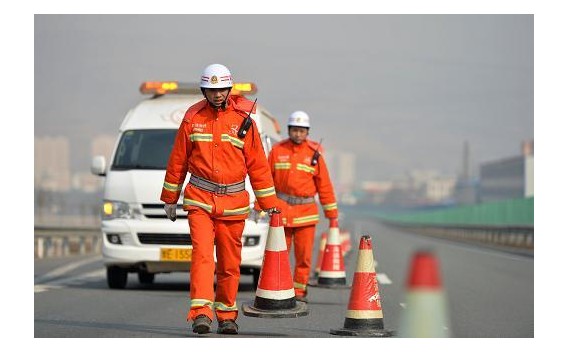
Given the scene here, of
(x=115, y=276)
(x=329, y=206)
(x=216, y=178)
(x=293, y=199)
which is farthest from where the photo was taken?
(x=115, y=276)

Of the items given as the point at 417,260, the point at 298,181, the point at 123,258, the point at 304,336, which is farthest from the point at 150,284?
the point at 417,260

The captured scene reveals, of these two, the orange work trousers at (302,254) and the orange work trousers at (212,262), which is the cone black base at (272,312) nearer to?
the orange work trousers at (212,262)

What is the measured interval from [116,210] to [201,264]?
6.18 metres

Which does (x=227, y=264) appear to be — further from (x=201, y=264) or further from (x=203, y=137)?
(x=203, y=137)

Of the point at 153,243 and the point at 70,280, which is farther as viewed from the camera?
the point at 70,280

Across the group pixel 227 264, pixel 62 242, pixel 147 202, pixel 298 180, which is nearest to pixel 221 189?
pixel 227 264

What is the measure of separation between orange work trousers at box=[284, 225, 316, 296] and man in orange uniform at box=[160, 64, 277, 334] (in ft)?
11.5

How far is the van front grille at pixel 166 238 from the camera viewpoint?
49.9ft

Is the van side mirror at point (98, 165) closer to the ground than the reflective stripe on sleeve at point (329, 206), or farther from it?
farther from it

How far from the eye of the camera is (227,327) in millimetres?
9852

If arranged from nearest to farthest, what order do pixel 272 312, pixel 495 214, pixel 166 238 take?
pixel 272 312
pixel 166 238
pixel 495 214

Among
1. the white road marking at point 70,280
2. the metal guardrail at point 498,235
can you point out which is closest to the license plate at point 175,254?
the white road marking at point 70,280

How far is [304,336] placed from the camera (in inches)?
393

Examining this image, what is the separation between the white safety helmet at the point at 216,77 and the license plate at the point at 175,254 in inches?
225
